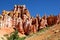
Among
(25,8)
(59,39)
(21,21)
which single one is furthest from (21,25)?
(59,39)

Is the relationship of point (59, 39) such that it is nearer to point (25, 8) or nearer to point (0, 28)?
point (0, 28)

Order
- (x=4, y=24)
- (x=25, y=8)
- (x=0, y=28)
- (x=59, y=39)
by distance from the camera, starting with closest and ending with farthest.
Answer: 1. (x=59, y=39)
2. (x=0, y=28)
3. (x=4, y=24)
4. (x=25, y=8)

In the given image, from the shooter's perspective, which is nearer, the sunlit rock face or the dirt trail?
the dirt trail

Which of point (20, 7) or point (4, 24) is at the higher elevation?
point (20, 7)

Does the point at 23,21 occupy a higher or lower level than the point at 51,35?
higher

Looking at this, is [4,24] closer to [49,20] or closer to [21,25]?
[21,25]

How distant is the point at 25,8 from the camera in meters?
110

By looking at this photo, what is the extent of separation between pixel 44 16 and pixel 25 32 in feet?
43.1

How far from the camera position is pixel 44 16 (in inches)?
4195

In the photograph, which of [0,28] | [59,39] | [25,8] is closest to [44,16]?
[25,8]

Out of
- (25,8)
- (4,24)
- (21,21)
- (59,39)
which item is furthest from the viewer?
(25,8)

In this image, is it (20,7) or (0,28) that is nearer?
(0,28)

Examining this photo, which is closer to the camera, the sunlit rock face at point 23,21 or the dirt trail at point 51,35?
the dirt trail at point 51,35

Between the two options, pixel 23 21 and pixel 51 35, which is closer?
pixel 51 35
